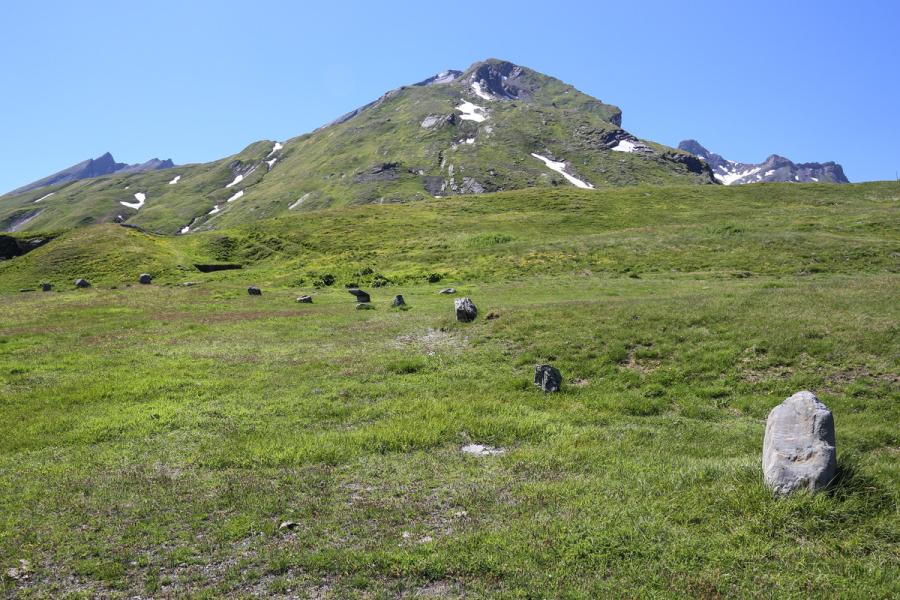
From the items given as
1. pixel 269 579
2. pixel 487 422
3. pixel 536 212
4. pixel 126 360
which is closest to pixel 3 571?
pixel 269 579

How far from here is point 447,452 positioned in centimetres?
1420

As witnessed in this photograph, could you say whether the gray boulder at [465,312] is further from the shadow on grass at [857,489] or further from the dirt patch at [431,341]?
the shadow on grass at [857,489]

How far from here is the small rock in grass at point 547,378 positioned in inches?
755

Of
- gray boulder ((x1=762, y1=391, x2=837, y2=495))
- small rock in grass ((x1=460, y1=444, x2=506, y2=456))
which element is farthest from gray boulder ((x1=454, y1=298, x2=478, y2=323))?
gray boulder ((x1=762, y1=391, x2=837, y2=495))

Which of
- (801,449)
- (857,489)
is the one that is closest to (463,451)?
(801,449)

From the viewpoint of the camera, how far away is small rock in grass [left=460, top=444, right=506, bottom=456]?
46.7 feet

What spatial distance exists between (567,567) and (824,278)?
1937 inches

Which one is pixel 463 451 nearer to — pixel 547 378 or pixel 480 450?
pixel 480 450

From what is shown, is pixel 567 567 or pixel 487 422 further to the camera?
pixel 487 422

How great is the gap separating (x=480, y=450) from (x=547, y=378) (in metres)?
5.95

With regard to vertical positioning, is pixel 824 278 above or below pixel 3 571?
above

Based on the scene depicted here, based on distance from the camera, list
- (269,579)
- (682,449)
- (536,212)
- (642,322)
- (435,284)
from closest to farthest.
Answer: (269,579), (682,449), (642,322), (435,284), (536,212)

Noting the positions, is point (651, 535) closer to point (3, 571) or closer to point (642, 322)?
point (3, 571)

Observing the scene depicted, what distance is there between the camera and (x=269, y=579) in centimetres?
889
